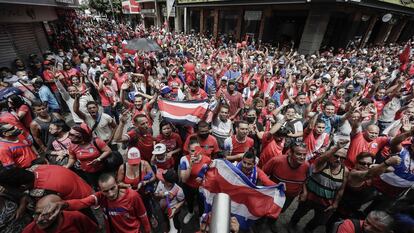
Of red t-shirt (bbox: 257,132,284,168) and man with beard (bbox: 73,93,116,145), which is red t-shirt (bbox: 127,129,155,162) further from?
red t-shirt (bbox: 257,132,284,168)

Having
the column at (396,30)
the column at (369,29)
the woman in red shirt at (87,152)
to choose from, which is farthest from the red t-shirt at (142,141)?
the column at (396,30)

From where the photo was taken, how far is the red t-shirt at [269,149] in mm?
3691

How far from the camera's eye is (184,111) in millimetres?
4633

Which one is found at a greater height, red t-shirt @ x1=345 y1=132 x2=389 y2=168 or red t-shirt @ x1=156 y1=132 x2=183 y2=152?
red t-shirt @ x1=345 y1=132 x2=389 y2=168

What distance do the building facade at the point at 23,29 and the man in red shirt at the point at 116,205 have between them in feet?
33.0

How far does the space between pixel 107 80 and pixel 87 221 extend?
5.01m

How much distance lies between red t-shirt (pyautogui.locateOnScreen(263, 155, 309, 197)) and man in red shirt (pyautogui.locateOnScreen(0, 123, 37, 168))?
4001mm

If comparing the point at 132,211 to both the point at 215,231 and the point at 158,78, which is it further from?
the point at 158,78

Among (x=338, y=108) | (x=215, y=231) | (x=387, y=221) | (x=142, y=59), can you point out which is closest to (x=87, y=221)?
(x=215, y=231)

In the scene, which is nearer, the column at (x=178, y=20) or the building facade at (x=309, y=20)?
the building facade at (x=309, y=20)

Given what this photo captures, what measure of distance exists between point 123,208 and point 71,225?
1.81 feet

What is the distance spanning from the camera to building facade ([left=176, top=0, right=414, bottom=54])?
46.2ft

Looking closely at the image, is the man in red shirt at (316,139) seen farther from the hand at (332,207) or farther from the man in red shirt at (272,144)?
the hand at (332,207)

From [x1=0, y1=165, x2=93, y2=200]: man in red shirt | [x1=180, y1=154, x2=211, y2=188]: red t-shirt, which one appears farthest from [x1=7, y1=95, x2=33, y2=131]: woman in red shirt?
[x1=180, y1=154, x2=211, y2=188]: red t-shirt
